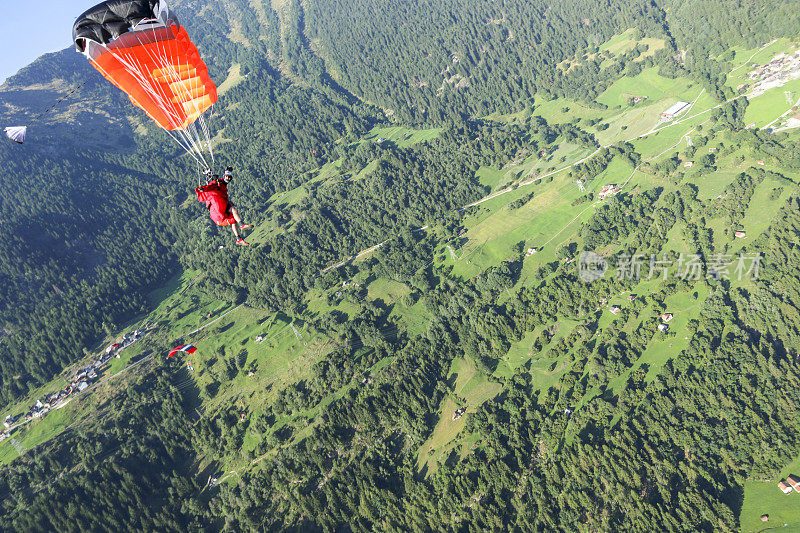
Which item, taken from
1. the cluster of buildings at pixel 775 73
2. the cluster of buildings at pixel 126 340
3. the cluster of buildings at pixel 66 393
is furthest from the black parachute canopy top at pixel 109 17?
the cluster of buildings at pixel 775 73

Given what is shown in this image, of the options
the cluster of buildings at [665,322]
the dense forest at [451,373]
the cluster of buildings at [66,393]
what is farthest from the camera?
the cluster of buildings at [66,393]

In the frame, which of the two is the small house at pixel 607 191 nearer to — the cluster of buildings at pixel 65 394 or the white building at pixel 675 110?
the white building at pixel 675 110

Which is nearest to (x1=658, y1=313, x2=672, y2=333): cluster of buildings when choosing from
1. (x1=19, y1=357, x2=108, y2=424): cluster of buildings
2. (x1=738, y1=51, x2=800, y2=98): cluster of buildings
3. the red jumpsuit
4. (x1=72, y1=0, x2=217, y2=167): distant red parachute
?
the red jumpsuit

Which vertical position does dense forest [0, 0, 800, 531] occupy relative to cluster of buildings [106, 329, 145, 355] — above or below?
below

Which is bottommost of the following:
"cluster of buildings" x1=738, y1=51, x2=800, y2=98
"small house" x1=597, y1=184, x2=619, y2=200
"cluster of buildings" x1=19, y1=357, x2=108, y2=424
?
"small house" x1=597, y1=184, x2=619, y2=200

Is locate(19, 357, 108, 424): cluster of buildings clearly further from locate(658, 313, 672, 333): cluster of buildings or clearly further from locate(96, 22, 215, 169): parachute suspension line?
locate(658, 313, 672, 333): cluster of buildings

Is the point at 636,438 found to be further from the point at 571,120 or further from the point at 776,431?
the point at 571,120

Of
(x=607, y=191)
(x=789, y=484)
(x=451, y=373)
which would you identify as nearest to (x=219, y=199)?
(x=451, y=373)
